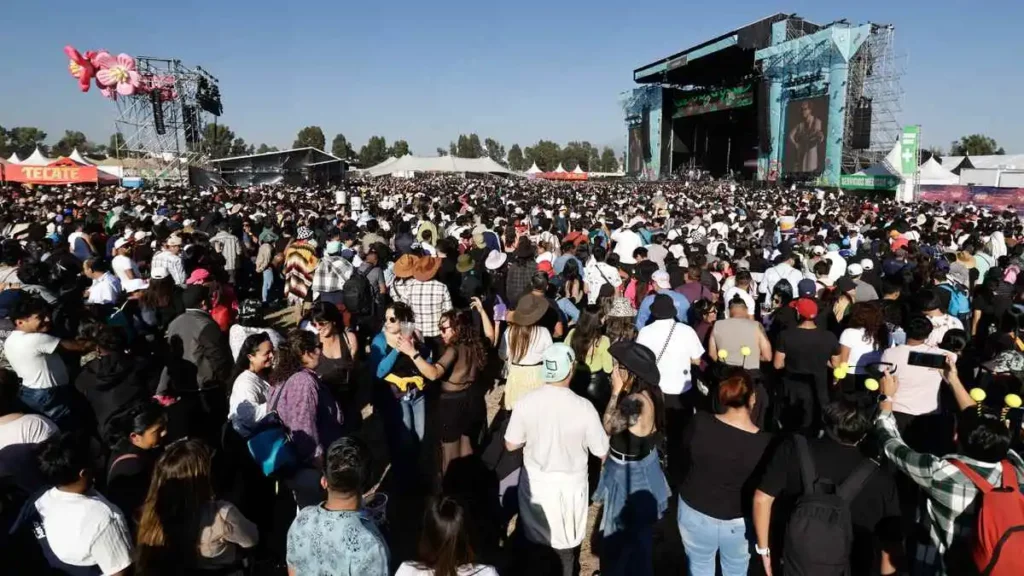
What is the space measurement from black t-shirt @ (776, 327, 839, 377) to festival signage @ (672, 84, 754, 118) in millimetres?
39542

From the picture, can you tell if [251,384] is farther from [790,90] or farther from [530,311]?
[790,90]

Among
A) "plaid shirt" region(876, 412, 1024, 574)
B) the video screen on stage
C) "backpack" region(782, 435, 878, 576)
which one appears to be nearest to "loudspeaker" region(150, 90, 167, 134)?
the video screen on stage

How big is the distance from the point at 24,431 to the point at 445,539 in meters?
2.25

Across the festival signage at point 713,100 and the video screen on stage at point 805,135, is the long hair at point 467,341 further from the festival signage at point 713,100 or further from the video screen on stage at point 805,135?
the festival signage at point 713,100

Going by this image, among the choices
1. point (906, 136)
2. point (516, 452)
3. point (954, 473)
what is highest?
point (906, 136)

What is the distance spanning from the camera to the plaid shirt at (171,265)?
612 centimetres

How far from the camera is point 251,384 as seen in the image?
11.3 ft

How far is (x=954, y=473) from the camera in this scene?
7.45 ft

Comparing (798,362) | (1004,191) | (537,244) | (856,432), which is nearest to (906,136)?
(1004,191)

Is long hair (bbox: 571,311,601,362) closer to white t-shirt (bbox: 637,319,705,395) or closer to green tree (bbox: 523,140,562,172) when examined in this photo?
white t-shirt (bbox: 637,319,705,395)

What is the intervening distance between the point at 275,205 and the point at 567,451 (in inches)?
607

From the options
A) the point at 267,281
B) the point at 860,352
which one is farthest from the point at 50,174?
the point at 860,352

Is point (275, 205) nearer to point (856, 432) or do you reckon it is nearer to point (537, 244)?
point (537, 244)

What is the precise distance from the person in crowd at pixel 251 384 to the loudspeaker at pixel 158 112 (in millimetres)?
38883
